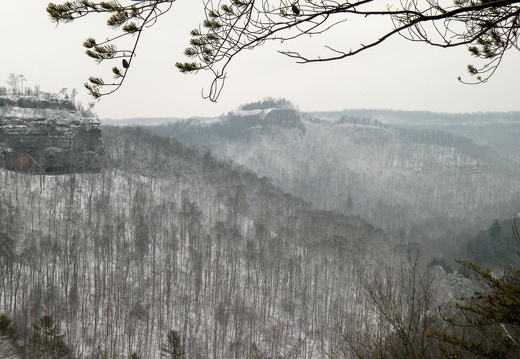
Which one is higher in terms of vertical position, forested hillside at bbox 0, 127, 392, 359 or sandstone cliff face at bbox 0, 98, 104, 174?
sandstone cliff face at bbox 0, 98, 104, 174

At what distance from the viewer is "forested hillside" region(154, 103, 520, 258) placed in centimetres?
11288

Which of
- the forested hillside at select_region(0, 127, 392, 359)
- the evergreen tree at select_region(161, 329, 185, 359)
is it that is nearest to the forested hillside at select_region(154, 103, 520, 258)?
the forested hillside at select_region(0, 127, 392, 359)

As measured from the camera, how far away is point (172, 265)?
46.7 m

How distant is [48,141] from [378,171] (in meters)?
135

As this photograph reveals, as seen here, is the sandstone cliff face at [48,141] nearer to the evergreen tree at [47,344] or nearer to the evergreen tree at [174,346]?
the evergreen tree at [47,344]

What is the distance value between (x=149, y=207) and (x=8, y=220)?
60.8 ft

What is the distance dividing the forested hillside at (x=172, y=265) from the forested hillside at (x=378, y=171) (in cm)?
3649

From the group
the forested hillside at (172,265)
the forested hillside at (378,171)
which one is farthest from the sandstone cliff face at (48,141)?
the forested hillside at (378,171)

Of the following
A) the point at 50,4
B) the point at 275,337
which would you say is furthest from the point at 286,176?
the point at 50,4

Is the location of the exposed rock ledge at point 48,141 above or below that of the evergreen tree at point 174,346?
above

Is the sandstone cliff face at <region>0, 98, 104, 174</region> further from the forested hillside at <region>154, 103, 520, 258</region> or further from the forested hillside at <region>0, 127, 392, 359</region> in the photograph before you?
the forested hillside at <region>154, 103, 520, 258</region>

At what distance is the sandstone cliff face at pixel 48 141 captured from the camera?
57.2 m

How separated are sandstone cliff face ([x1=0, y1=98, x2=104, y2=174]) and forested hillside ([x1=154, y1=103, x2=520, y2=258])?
2035 inches

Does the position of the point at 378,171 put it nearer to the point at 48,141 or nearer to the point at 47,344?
the point at 48,141
